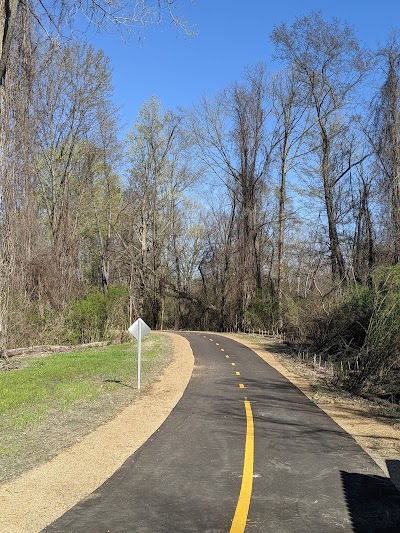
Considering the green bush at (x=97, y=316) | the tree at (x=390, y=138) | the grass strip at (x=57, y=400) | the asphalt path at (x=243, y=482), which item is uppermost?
the tree at (x=390, y=138)

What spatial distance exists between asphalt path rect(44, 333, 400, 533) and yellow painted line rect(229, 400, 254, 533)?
0.04 ft

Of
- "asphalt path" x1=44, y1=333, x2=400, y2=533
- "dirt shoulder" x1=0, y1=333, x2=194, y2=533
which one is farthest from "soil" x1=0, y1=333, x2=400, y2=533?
"asphalt path" x1=44, y1=333, x2=400, y2=533

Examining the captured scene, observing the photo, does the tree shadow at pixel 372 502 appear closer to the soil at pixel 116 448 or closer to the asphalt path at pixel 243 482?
the asphalt path at pixel 243 482

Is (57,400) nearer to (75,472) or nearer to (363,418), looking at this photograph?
(75,472)

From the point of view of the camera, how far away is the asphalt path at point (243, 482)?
4.43m

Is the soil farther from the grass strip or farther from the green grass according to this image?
the green grass

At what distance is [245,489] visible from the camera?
5285mm

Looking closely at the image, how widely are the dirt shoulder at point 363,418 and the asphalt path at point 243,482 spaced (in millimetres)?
235

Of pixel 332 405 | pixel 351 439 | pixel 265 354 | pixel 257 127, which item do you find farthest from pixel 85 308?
pixel 257 127

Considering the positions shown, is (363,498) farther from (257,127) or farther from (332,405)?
(257,127)

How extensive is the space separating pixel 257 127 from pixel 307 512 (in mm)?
39542

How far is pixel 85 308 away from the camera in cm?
2388

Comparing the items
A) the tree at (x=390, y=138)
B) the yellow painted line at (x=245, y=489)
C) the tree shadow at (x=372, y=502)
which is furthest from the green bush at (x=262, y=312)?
the tree shadow at (x=372, y=502)

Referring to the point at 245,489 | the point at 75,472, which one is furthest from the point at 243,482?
the point at 75,472
